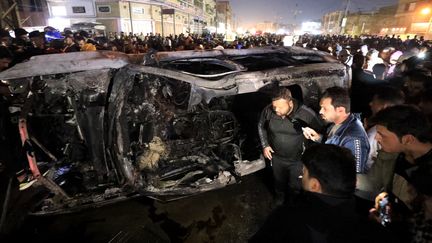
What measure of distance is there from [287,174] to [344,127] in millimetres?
1100

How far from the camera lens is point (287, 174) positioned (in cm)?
328

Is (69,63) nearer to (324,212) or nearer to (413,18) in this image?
(324,212)

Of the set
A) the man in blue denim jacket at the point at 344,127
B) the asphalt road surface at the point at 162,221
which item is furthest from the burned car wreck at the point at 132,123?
the man in blue denim jacket at the point at 344,127

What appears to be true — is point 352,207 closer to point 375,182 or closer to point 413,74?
point 375,182

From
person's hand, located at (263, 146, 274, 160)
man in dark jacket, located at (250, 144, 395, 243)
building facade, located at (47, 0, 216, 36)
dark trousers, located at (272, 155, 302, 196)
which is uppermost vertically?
building facade, located at (47, 0, 216, 36)

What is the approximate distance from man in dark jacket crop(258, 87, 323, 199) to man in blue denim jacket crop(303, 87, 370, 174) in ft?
1.53

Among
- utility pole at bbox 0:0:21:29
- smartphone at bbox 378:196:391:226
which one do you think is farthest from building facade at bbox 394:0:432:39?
utility pole at bbox 0:0:21:29

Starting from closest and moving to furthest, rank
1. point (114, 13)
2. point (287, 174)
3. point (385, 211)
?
point (385, 211) → point (287, 174) → point (114, 13)

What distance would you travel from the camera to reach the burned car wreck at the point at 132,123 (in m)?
2.88

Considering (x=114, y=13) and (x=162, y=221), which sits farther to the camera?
(x=114, y=13)

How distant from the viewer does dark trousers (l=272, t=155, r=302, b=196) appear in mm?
3203

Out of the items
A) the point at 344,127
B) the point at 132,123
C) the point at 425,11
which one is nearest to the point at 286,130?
the point at 344,127

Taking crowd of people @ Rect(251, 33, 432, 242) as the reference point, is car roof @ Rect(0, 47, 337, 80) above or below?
above

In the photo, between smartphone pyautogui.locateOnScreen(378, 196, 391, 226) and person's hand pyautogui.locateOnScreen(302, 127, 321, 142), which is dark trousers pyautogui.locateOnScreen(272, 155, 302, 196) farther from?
smartphone pyautogui.locateOnScreen(378, 196, 391, 226)
